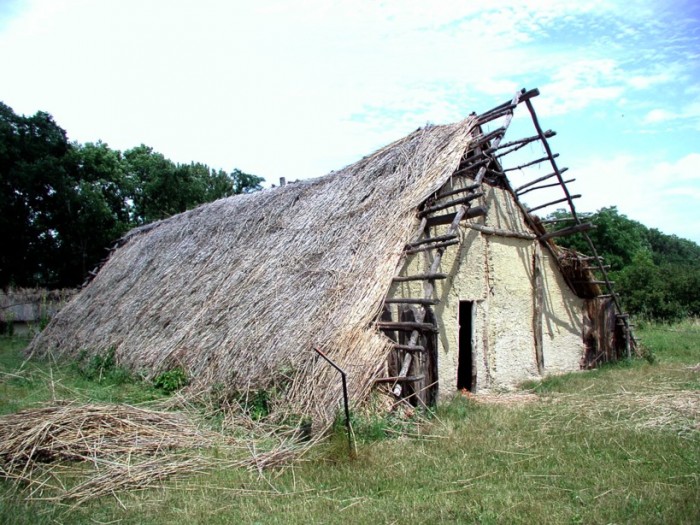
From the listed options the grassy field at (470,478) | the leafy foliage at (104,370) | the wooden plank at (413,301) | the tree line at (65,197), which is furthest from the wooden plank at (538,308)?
the tree line at (65,197)

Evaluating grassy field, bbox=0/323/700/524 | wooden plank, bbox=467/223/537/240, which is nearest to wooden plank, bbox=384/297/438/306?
grassy field, bbox=0/323/700/524

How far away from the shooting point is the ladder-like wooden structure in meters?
6.47

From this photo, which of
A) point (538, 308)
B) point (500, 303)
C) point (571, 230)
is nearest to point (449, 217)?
point (500, 303)

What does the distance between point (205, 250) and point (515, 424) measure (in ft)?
24.4

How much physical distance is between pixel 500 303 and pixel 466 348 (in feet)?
3.23

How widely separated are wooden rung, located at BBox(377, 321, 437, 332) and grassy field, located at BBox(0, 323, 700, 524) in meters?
1.02

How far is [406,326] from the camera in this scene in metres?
6.54

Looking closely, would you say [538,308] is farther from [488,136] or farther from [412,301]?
[412,301]

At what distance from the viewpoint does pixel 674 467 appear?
4816mm

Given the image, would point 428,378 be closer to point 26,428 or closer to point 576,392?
point 576,392

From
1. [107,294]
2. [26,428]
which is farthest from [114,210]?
[26,428]

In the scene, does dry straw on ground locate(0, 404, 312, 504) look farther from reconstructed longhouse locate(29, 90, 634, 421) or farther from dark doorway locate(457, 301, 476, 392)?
dark doorway locate(457, 301, 476, 392)

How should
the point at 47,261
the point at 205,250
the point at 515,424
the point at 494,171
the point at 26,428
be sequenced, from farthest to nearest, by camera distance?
the point at 47,261 < the point at 205,250 < the point at 494,171 < the point at 515,424 < the point at 26,428

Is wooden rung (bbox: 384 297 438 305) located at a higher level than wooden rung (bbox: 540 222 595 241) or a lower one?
lower
